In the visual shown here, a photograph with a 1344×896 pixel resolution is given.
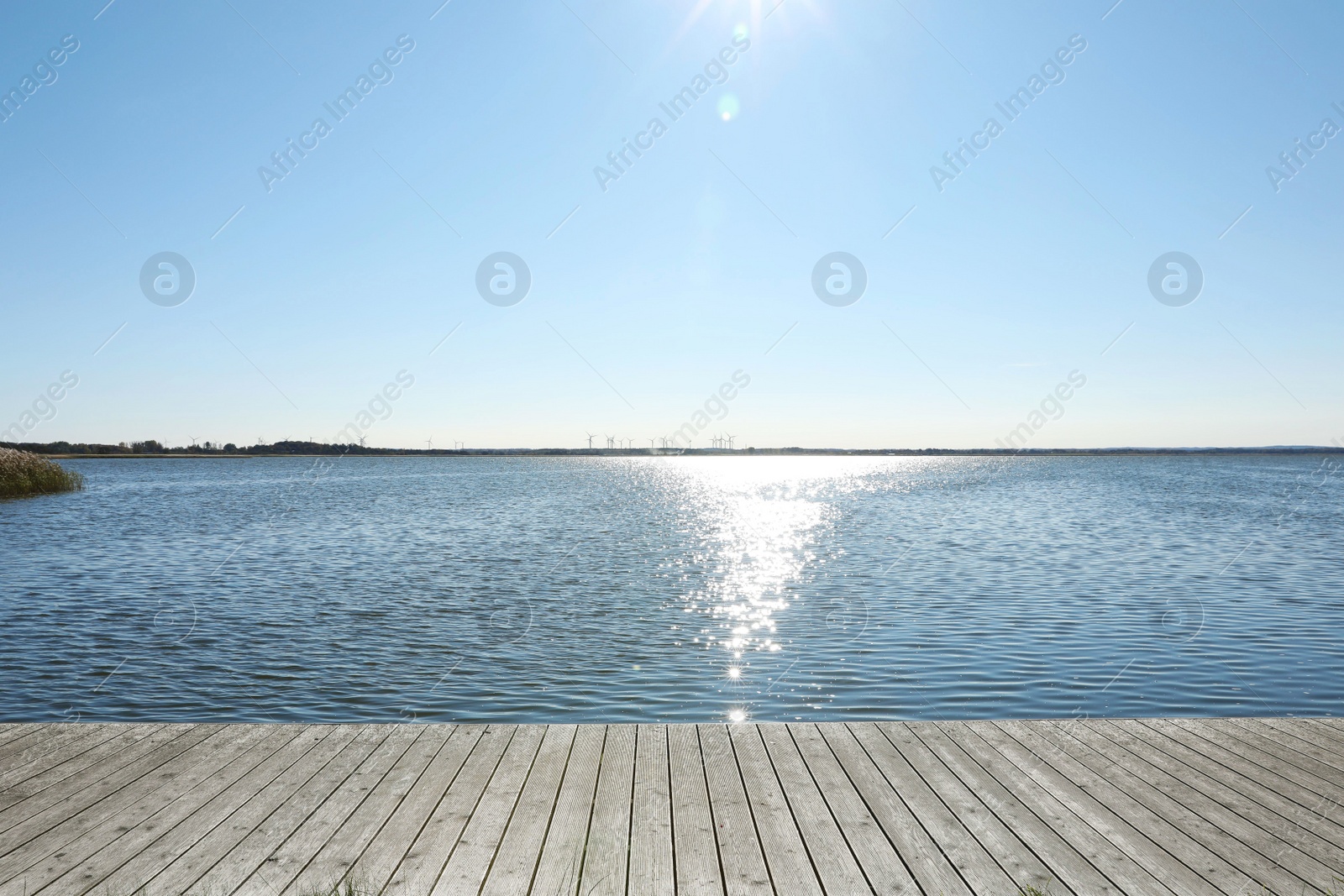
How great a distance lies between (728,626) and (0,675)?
10.6 m

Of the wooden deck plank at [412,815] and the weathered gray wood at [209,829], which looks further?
the wooden deck plank at [412,815]

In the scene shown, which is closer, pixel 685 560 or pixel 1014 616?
pixel 1014 616

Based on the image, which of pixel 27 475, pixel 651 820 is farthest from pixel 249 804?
pixel 27 475

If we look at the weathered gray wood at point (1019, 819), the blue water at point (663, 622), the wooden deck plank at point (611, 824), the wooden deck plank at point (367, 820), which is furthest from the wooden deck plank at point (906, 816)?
the blue water at point (663, 622)

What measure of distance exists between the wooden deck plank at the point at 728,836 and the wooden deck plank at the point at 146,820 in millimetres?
2830

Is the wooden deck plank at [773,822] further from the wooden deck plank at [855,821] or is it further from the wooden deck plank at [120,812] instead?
the wooden deck plank at [120,812]

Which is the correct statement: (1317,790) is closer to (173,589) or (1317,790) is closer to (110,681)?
(110,681)

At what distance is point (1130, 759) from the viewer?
18.0ft

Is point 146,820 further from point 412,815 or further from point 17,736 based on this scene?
point 17,736

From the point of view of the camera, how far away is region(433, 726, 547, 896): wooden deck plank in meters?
3.90

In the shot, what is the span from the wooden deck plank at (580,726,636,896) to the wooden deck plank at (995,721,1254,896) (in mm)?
2593

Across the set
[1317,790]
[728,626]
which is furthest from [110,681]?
[1317,790]

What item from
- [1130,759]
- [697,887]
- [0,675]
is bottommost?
[0,675]

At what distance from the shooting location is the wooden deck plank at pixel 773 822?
393cm
